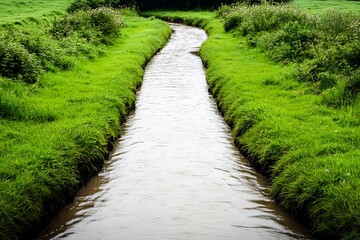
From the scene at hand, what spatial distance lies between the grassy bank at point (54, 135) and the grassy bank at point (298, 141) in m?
4.11

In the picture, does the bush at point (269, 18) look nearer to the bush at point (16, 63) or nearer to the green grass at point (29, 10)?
the bush at point (16, 63)

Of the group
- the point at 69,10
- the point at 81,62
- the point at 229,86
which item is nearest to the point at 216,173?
the point at 229,86

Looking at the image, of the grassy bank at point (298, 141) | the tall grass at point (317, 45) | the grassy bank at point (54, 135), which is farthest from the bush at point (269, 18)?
the grassy bank at point (54, 135)

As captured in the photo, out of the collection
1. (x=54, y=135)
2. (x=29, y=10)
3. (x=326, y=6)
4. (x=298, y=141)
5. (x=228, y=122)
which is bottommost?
(x=228, y=122)

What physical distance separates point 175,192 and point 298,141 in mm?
3433

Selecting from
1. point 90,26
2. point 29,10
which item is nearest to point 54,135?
point 90,26

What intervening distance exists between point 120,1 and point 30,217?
59.5 meters

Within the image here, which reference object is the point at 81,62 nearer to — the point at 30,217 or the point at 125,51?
the point at 125,51

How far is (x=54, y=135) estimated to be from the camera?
11312 mm

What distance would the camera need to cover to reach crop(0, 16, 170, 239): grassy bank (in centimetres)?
848

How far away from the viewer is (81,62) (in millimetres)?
21172

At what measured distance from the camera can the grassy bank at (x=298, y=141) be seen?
8.23m

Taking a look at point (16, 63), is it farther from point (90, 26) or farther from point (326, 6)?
point (326, 6)

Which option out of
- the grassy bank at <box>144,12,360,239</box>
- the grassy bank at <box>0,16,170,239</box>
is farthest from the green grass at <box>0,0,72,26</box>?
the grassy bank at <box>144,12,360,239</box>
